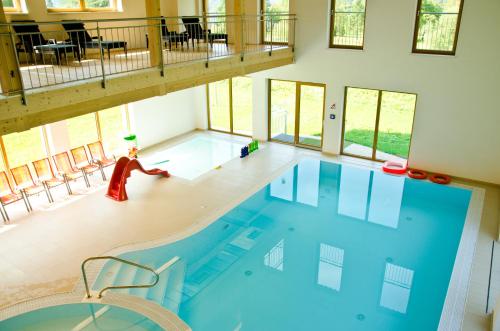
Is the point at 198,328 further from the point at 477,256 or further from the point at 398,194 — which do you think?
the point at 398,194

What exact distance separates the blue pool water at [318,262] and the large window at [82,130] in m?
4.88

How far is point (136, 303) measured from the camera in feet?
20.4

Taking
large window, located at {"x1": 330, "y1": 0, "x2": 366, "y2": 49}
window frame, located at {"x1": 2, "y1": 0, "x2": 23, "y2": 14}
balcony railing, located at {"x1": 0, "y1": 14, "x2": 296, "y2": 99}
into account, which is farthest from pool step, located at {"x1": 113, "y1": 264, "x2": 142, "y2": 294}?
large window, located at {"x1": 330, "y1": 0, "x2": 366, "y2": 49}

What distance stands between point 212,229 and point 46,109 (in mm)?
3835

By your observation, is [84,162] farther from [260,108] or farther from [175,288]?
[260,108]

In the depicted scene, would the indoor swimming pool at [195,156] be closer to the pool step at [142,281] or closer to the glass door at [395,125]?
the pool step at [142,281]

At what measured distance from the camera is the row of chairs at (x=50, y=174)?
8516 millimetres

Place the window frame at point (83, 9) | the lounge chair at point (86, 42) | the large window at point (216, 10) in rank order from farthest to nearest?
the large window at point (216, 10) → the window frame at point (83, 9) → the lounge chair at point (86, 42)

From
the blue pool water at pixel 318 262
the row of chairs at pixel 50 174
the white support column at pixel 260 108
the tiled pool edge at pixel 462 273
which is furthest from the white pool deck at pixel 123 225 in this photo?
the white support column at pixel 260 108

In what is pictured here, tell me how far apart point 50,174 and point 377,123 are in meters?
8.49

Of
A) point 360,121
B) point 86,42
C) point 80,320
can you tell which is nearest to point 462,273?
point 360,121

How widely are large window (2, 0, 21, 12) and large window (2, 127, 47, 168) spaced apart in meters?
2.68

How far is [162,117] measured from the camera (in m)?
13.2

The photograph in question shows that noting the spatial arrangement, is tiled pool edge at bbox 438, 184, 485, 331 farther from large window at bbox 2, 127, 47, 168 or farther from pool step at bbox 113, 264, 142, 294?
large window at bbox 2, 127, 47, 168
